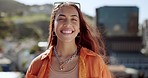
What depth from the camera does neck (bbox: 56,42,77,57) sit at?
141cm

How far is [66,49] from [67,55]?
3 centimetres

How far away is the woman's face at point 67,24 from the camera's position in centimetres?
135

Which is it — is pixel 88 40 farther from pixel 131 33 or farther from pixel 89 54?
pixel 131 33

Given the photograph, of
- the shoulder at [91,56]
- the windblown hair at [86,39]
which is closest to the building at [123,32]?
the windblown hair at [86,39]

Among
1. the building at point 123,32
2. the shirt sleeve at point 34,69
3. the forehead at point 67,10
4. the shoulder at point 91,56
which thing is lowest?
the building at point 123,32

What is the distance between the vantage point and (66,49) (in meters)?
1.41

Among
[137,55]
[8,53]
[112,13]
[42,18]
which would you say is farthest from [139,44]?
[8,53]

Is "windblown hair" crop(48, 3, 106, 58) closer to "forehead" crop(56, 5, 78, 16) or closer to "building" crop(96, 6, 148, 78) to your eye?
"forehead" crop(56, 5, 78, 16)

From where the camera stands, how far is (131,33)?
46906 mm

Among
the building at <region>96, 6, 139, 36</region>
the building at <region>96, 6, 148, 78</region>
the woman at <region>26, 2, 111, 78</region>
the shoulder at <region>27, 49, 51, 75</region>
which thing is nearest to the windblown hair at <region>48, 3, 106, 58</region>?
the woman at <region>26, 2, 111, 78</region>

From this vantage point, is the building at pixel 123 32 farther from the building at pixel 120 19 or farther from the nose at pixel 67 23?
the nose at pixel 67 23

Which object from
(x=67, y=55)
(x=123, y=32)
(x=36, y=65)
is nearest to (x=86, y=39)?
(x=67, y=55)

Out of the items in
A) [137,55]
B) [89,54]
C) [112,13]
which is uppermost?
[89,54]

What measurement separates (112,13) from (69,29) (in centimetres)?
4541
